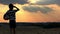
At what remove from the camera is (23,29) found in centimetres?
2123

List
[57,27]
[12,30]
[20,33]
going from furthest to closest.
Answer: [57,27], [20,33], [12,30]

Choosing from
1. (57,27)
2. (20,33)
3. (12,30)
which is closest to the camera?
(12,30)

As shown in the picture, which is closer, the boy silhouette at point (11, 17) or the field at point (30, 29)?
the boy silhouette at point (11, 17)

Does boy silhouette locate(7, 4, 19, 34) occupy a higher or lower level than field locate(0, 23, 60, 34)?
higher

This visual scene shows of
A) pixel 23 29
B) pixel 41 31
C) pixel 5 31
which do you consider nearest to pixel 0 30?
pixel 5 31

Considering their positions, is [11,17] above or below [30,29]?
above

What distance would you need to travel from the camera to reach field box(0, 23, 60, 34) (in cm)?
2045

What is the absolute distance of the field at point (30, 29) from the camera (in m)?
20.5

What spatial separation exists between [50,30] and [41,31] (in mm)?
816

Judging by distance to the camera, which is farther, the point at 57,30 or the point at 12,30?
the point at 57,30

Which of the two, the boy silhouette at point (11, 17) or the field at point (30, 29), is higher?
the boy silhouette at point (11, 17)

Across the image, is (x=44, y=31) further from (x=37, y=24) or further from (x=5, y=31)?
(x=5, y=31)

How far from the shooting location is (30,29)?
21328 mm

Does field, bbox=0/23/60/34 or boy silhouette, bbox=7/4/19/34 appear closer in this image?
boy silhouette, bbox=7/4/19/34
